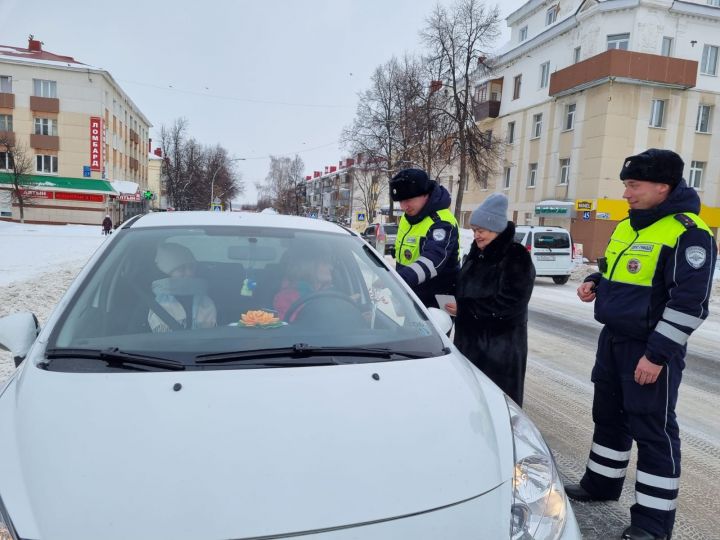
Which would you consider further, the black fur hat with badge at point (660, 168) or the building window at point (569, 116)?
the building window at point (569, 116)

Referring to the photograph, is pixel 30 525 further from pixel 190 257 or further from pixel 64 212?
pixel 64 212

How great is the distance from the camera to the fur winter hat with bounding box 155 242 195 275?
2.45 metres

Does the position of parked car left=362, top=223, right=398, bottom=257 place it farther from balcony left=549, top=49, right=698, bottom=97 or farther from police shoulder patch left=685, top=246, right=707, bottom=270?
police shoulder patch left=685, top=246, right=707, bottom=270

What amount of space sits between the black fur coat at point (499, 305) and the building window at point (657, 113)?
2698cm

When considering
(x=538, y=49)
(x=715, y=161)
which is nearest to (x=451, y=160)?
(x=538, y=49)

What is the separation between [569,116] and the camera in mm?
27828

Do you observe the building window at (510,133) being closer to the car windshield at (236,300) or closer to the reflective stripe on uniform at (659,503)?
the car windshield at (236,300)

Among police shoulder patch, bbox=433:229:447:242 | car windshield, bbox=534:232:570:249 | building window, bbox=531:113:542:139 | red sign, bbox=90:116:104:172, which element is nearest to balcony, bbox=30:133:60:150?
red sign, bbox=90:116:104:172

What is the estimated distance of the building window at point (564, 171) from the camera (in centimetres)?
2750

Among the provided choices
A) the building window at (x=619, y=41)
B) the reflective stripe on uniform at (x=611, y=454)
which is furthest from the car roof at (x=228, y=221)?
the building window at (x=619, y=41)

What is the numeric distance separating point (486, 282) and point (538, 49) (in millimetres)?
31994

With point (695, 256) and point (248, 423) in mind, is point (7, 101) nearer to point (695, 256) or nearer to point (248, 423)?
point (248, 423)

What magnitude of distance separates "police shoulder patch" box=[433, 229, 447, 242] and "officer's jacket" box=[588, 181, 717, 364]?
1.12m

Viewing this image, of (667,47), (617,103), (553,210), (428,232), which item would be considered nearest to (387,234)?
(553,210)
